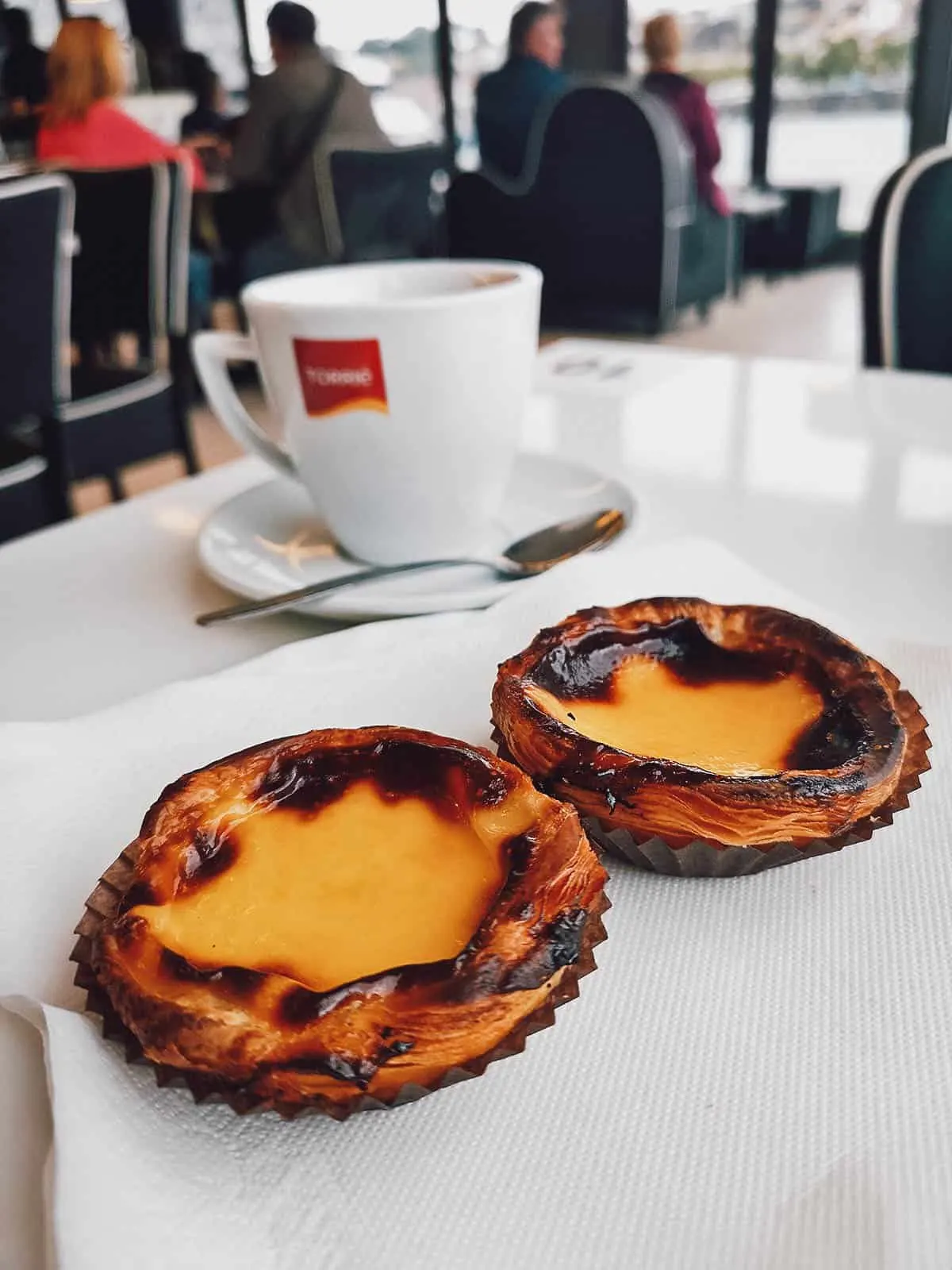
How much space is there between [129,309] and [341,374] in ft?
7.79

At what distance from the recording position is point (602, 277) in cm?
434

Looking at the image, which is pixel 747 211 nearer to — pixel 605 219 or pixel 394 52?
pixel 605 219

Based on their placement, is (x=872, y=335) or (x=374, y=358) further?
(x=872, y=335)

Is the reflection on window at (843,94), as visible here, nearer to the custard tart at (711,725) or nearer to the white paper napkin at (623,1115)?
the custard tart at (711,725)

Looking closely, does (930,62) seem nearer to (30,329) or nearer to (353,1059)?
(30,329)

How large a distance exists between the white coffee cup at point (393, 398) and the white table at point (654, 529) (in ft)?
0.32

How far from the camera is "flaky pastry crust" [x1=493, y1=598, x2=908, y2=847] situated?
1.34 feet

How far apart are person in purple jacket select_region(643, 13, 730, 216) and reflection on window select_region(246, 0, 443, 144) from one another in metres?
2.06

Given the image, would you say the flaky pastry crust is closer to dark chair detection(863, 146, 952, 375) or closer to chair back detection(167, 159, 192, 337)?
dark chair detection(863, 146, 952, 375)

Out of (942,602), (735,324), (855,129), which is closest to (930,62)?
(855,129)

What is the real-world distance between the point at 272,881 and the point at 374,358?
357mm

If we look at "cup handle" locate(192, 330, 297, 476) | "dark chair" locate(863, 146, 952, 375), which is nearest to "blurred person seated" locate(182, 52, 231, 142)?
"dark chair" locate(863, 146, 952, 375)

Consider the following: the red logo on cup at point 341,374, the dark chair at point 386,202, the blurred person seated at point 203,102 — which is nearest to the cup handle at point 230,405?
the red logo on cup at point 341,374

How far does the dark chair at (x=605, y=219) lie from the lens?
3.98m
